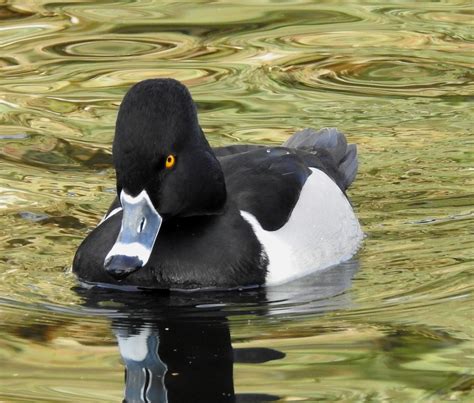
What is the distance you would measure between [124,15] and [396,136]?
4582mm

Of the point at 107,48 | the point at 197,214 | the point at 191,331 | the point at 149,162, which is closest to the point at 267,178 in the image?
the point at 197,214

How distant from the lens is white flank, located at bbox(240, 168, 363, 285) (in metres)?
8.25

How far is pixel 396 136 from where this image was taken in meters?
11.2

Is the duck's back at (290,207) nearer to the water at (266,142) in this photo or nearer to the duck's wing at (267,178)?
the duck's wing at (267,178)

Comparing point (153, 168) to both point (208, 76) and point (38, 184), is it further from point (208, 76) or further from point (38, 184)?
point (208, 76)

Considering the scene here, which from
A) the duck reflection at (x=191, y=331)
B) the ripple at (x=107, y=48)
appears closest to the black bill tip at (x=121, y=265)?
the duck reflection at (x=191, y=331)

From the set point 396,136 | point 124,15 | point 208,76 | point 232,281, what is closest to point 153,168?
point 232,281

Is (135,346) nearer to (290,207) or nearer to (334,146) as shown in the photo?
(290,207)

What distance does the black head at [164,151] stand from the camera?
24.9ft

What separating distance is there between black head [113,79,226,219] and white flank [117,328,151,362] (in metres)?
0.79

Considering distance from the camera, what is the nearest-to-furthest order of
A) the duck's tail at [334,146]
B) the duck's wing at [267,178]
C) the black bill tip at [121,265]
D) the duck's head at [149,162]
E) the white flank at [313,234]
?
the black bill tip at [121,265], the duck's head at [149,162], the white flank at [313,234], the duck's wing at [267,178], the duck's tail at [334,146]

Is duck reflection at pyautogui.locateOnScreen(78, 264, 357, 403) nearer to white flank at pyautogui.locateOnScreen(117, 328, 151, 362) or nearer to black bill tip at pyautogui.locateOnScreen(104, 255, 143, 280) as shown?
white flank at pyautogui.locateOnScreen(117, 328, 151, 362)

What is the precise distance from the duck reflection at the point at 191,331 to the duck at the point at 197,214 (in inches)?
4.4

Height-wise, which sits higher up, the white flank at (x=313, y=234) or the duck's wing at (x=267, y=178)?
the duck's wing at (x=267, y=178)
